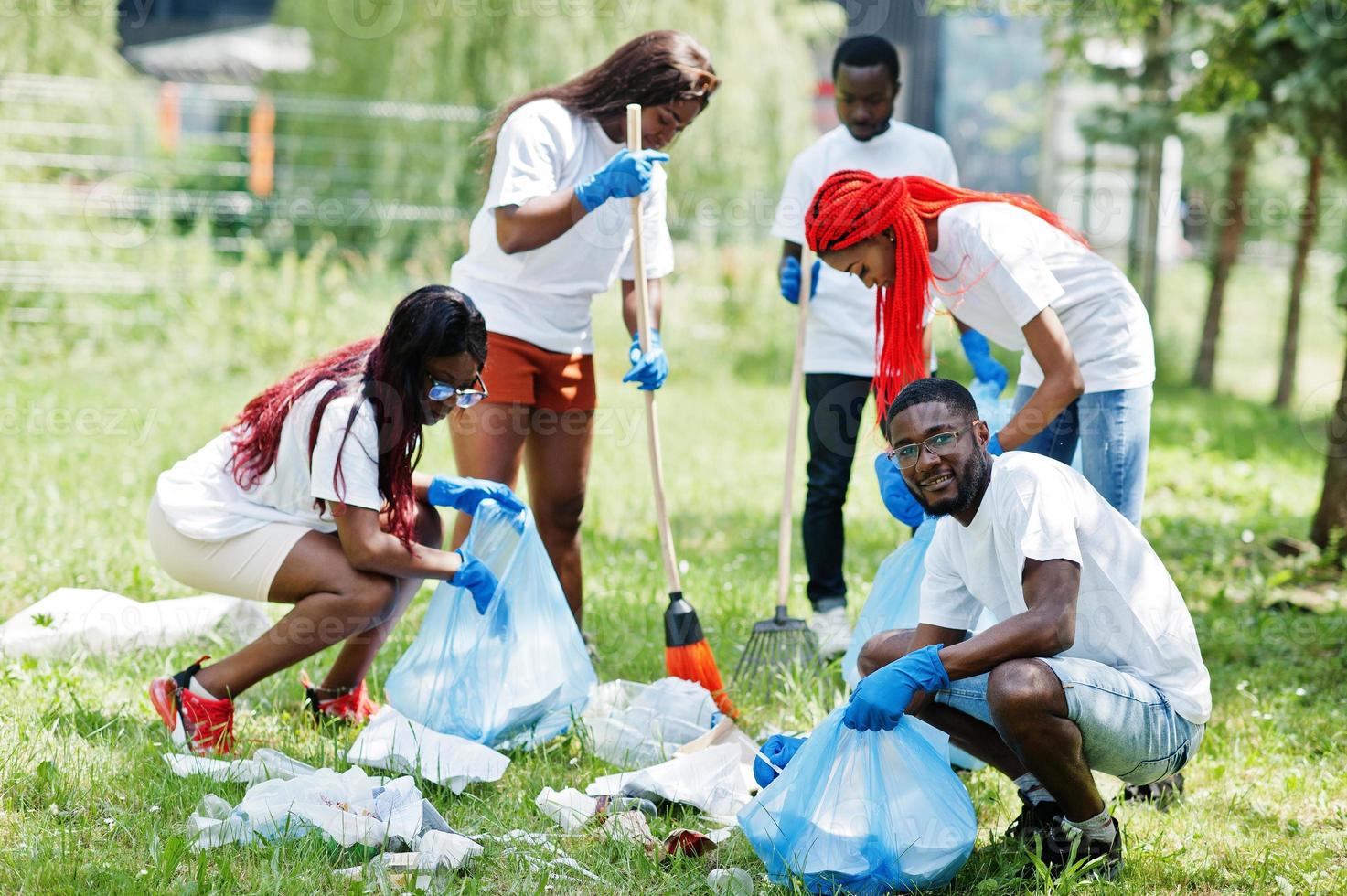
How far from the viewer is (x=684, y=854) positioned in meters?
2.58

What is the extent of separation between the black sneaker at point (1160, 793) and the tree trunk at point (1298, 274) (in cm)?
635

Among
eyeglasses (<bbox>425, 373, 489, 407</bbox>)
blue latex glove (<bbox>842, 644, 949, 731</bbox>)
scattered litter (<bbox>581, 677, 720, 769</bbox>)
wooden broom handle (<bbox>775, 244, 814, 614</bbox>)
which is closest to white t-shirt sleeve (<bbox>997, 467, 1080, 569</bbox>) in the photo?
blue latex glove (<bbox>842, 644, 949, 731</bbox>)

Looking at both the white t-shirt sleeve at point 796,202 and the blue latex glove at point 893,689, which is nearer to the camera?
the blue latex glove at point 893,689

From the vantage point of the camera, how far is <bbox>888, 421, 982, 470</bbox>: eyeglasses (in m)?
2.42

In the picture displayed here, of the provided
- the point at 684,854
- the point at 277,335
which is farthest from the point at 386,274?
the point at 684,854

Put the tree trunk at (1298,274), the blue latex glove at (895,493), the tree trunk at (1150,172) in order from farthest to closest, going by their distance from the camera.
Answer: the tree trunk at (1150,172) < the tree trunk at (1298,274) < the blue latex glove at (895,493)

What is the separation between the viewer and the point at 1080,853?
2480 mm

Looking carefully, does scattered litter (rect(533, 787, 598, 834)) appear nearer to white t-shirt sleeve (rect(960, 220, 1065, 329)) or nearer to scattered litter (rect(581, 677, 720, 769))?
scattered litter (rect(581, 677, 720, 769))

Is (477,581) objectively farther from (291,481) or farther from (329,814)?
(329,814)

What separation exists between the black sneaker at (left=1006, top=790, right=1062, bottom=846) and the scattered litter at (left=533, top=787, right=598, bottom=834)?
29.8 inches

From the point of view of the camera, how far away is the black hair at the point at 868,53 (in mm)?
3826

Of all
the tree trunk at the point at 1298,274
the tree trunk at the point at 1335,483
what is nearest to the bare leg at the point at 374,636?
the tree trunk at the point at 1335,483

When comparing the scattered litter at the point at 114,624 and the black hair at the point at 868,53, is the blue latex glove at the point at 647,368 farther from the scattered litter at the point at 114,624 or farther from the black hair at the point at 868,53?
the scattered litter at the point at 114,624

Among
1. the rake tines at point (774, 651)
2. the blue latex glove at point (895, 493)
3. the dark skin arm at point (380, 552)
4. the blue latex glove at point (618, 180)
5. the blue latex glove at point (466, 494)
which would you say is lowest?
the rake tines at point (774, 651)
